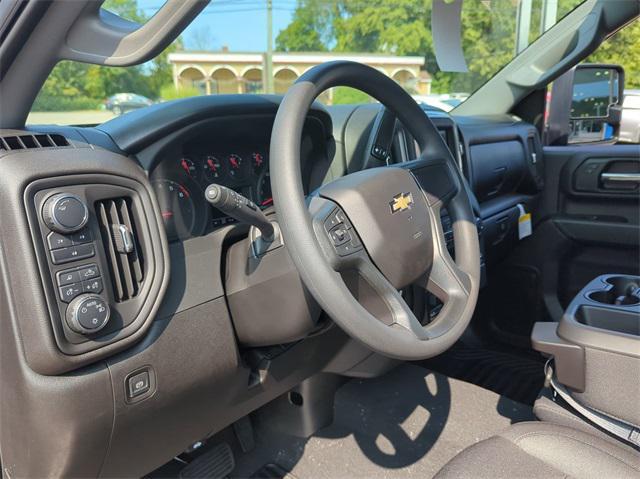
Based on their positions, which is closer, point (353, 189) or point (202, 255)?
point (353, 189)

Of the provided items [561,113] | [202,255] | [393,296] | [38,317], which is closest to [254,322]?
[202,255]

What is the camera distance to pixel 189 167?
1.34 m

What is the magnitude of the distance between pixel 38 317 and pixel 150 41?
1.68ft

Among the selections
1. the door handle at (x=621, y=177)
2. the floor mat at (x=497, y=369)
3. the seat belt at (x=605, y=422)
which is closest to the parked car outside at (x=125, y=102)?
the seat belt at (x=605, y=422)

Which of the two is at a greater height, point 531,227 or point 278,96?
point 278,96

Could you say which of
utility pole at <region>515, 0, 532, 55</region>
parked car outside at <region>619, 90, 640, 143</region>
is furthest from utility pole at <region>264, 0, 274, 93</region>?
parked car outside at <region>619, 90, 640, 143</region>

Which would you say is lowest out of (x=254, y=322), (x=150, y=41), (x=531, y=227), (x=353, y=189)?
(x=531, y=227)

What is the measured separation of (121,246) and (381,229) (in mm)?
514

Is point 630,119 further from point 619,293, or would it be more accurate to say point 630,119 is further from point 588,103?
point 619,293

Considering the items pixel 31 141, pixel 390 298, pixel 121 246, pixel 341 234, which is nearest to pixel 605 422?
pixel 390 298

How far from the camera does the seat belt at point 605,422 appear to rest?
46.8 inches

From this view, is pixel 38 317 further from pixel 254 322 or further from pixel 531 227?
pixel 531 227

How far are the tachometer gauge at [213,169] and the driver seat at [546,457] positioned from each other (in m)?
0.86

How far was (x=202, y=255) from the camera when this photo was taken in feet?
4.14
